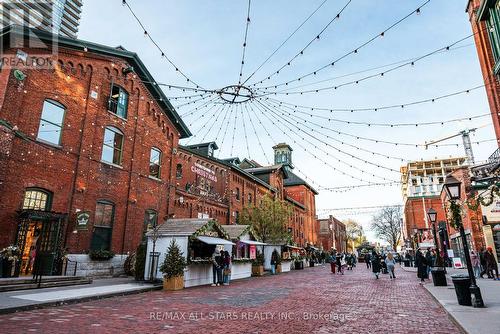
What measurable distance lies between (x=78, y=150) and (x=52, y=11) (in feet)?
54.5

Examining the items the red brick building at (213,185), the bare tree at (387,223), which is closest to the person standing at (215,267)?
the red brick building at (213,185)

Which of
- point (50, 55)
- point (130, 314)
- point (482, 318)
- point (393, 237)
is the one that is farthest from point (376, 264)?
point (393, 237)

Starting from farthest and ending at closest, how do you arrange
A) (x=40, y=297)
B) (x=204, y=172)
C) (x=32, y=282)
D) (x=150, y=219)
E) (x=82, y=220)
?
(x=204, y=172) < (x=150, y=219) < (x=82, y=220) < (x=32, y=282) < (x=40, y=297)

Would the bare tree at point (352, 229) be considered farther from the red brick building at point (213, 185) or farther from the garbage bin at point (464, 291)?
the garbage bin at point (464, 291)

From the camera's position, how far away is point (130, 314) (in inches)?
311

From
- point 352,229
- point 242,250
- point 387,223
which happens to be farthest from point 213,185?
point 352,229

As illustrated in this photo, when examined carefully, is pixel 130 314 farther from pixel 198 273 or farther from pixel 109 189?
pixel 109 189

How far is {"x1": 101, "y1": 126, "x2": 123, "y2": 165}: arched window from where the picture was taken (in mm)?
18109

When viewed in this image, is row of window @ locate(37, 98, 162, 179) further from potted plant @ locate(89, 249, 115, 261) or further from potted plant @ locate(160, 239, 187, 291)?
potted plant @ locate(160, 239, 187, 291)

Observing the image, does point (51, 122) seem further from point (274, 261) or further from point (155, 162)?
point (274, 261)

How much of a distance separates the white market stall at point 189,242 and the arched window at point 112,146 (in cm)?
511

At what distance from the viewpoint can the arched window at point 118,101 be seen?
1891cm

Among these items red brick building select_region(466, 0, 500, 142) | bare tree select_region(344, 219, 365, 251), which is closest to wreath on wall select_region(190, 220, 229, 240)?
red brick building select_region(466, 0, 500, 142)

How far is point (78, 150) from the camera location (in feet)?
53.4
